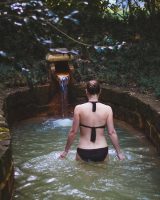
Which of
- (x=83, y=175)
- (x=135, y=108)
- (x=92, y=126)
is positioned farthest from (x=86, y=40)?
(x=83, y=175)

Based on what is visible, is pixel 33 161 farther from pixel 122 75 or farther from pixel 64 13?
pixel 122 75

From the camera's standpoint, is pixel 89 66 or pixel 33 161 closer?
pixel 33 161

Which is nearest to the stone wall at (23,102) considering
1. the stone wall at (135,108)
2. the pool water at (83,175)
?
the stone wall at (135,108)

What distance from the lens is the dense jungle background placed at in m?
3.76

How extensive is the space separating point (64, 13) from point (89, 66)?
32.2ft

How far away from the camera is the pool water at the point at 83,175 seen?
621cm

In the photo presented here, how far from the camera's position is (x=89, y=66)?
1395 cm

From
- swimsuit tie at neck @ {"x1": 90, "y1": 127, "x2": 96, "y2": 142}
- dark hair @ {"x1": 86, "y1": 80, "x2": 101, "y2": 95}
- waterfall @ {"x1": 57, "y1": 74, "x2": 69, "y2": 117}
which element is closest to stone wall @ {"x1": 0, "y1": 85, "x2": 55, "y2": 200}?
waterfall @ {"x1": 57, "y1": 74, "x2": 69, "y2": 117}

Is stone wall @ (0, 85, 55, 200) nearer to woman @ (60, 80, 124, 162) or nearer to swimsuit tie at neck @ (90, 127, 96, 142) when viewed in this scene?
woman @ (60, 80, 124, 162)

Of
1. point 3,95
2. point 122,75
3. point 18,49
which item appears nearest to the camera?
point 18,49

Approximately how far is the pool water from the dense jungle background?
1515mm

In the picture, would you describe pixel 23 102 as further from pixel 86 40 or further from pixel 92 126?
pixel 92 126

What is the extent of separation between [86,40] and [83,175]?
27.7 feet

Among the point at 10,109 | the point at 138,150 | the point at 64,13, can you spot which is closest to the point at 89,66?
the point at 10,109
